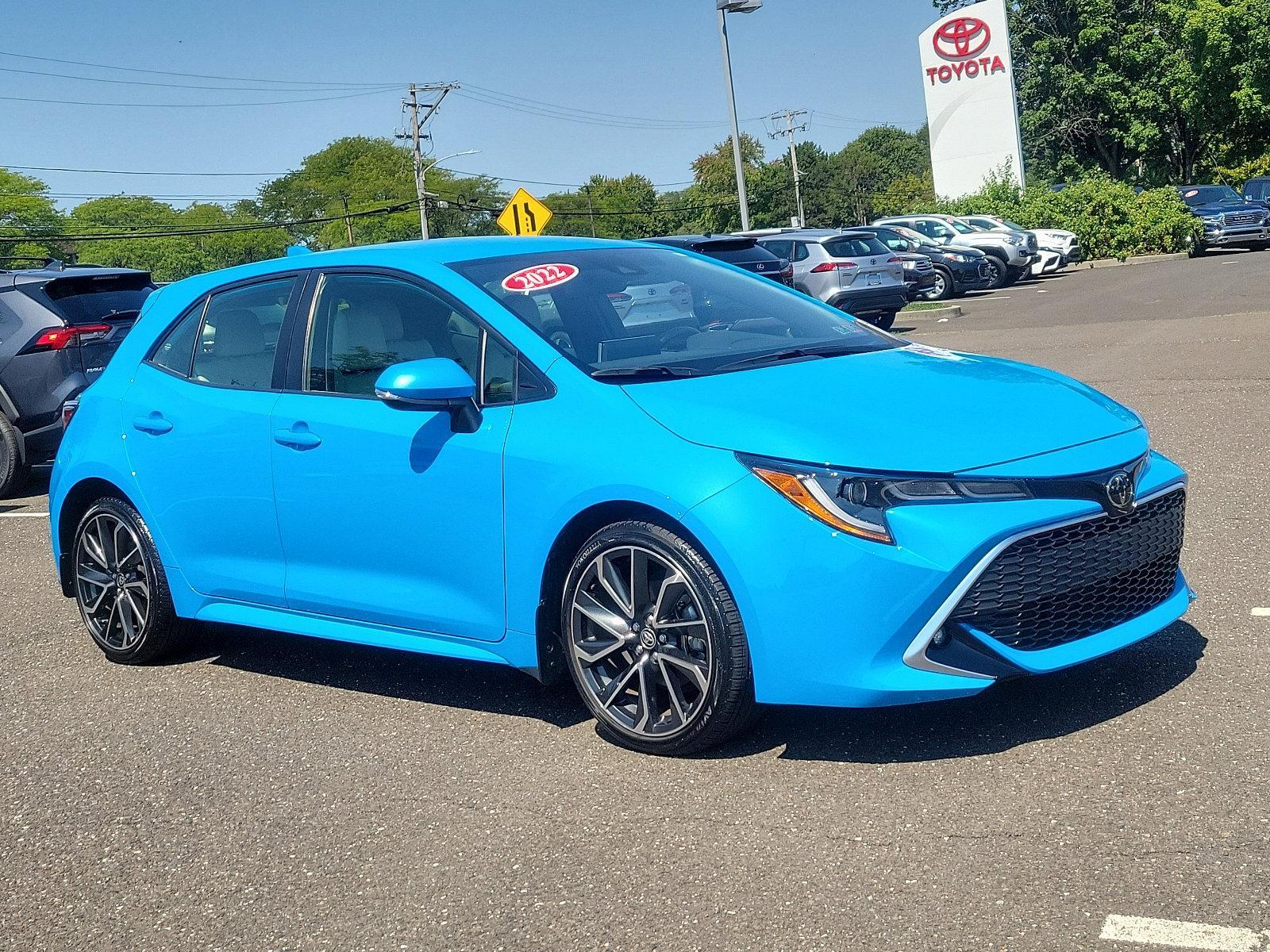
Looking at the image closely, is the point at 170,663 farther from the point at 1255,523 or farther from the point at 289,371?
the point at 1255,523

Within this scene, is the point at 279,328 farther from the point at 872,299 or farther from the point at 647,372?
the point at 872,299

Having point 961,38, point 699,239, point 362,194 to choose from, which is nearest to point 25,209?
point 362,194

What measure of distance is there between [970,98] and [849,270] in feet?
83.4

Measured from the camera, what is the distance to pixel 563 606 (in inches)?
173

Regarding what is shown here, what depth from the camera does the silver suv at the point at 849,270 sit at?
22.7 metres

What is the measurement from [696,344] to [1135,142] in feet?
188

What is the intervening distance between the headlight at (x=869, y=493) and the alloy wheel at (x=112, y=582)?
3.10 metres

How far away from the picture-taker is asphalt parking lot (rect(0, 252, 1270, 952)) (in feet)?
10.8

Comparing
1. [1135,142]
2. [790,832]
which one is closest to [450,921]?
[790,832]

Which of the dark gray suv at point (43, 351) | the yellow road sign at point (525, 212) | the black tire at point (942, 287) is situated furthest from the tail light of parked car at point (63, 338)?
the black tire at point (942, 287)

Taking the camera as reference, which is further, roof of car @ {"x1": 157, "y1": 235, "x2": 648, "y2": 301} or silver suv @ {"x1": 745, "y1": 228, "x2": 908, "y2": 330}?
silver suv @ {"x1": 745, "y1": 228, "x2": 908, "y2": 330}

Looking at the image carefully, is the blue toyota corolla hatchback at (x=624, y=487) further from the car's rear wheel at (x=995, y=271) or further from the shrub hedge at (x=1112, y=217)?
the shrub hedge at (x=1112, y=217)

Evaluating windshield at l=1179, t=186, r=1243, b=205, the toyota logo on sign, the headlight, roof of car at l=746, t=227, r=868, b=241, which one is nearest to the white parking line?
the headlight

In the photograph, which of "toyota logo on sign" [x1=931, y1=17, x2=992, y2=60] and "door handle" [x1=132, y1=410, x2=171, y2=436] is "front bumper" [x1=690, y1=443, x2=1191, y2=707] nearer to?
"door handle" [x1=132, y1=410, x2=171, y2=436]
